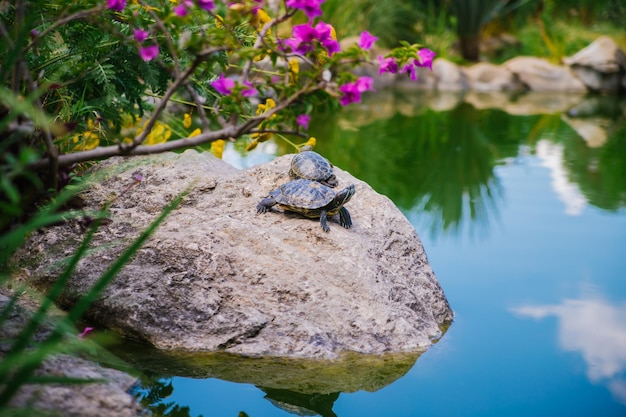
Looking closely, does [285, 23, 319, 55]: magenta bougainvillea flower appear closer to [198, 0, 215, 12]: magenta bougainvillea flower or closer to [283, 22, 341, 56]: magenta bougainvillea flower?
[283, 22, 341, 56]: magenta bougainvillea flower

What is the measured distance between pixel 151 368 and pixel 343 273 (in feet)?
3.29

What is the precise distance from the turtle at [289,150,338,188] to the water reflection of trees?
1.61 meters

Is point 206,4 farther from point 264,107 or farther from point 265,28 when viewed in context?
point 264,107

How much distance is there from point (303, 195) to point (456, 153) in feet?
17.5

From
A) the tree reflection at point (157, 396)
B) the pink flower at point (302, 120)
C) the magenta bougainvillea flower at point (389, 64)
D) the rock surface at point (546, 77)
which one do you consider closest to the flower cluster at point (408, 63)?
the magenta bougainvillea flower at point (389, 64)

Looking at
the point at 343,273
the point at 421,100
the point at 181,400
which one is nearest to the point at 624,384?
the point at 343,273

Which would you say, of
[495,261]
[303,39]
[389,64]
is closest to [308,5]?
[303,39]

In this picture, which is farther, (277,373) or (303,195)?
(303,195)

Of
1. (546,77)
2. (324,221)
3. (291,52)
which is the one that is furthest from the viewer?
(546,77)

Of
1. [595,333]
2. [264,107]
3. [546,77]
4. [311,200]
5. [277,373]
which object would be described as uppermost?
[264,107]

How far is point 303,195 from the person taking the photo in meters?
3.76

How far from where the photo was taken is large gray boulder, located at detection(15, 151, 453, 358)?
3.35 metres

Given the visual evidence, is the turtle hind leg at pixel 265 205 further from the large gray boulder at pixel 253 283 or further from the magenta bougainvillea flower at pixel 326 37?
the magenta bougainvillea flower at pixel 326 37

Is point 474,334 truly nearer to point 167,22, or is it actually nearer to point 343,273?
point 343,273
